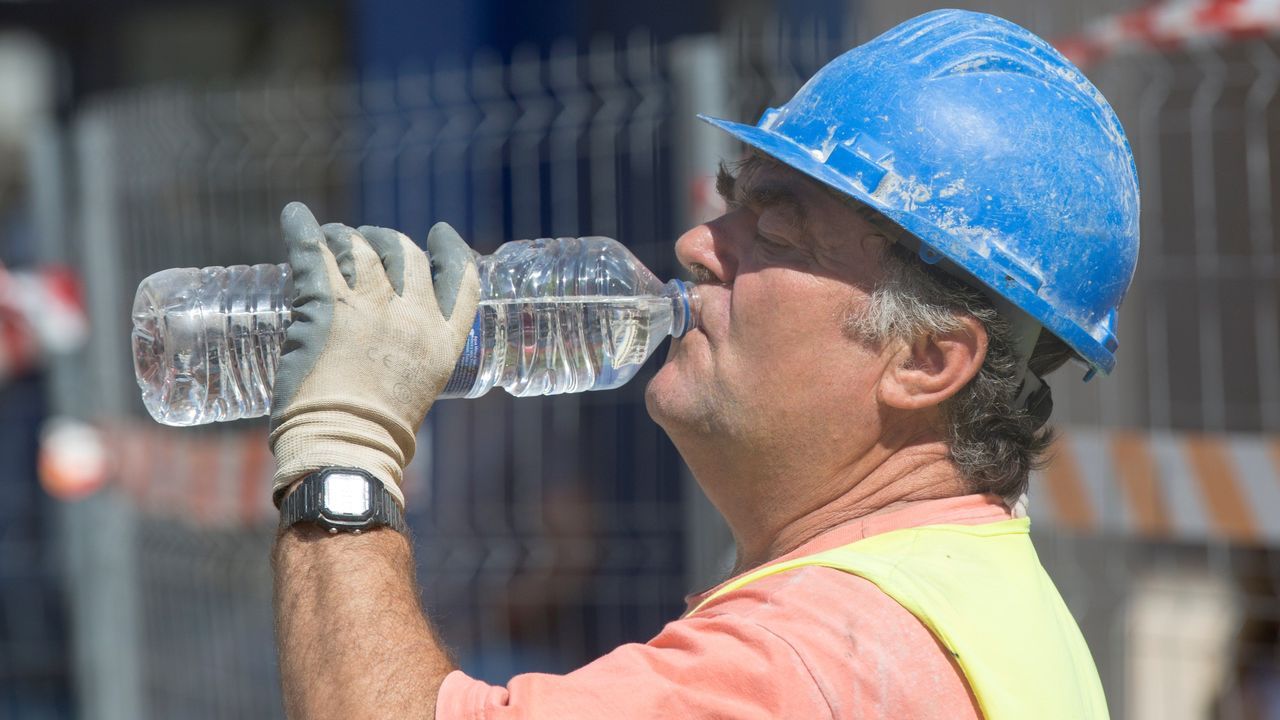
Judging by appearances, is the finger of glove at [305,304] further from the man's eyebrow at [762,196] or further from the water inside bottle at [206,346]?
the man's eyebrow at [762,196]

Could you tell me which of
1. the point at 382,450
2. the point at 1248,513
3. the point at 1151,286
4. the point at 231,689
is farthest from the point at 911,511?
the point at 231,689

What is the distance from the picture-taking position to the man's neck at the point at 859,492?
197 centimetres

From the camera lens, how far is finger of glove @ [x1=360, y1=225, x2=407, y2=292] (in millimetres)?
1841

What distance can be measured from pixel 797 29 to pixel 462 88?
1992mm

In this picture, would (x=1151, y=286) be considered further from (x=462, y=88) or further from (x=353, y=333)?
(x=353, y=333)

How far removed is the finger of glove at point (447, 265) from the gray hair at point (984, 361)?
545 mm

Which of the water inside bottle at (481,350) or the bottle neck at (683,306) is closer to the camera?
the bottle neck at (683,306)

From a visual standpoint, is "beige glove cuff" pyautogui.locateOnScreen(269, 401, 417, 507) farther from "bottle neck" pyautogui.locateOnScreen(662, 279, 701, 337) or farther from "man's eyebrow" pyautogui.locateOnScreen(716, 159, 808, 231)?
"man's eyebrow" pyautogui.locateOnScreen(716, 159, 808, 231)

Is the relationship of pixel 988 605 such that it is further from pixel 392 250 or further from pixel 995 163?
pixel 392 250

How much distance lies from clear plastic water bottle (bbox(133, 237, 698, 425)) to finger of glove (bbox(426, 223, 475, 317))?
0.21 m

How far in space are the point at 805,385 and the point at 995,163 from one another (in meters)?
0.40

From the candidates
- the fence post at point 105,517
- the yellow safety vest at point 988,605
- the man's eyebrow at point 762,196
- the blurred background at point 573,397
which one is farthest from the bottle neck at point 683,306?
the fence post at point 105,517

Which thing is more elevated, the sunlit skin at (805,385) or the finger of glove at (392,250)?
the finger of glove at (392,250)

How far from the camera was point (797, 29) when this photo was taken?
667 cm
